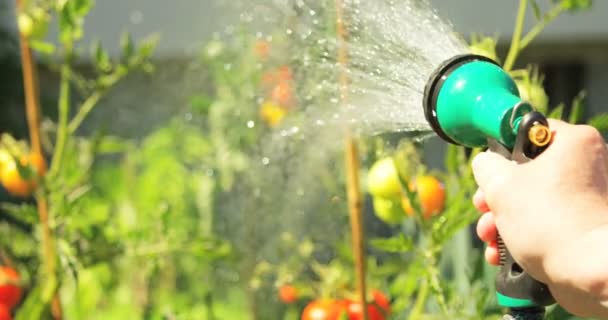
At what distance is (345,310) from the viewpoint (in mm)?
1065

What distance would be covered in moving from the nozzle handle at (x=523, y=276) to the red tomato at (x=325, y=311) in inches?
16.8

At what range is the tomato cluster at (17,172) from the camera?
3.63ft

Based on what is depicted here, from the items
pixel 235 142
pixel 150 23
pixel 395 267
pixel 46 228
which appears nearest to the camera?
pixel 46 228

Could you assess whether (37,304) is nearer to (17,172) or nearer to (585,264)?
(17,172)

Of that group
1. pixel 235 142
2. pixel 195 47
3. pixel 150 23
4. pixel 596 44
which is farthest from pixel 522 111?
pixel 596 44

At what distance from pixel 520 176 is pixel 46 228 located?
2.21ft

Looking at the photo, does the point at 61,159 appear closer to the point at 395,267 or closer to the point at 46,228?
the point at 46,228

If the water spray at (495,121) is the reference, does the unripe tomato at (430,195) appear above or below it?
below

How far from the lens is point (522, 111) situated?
1.91ft

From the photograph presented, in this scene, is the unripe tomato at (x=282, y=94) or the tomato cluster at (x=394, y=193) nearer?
the tomato cluster at (x=394, y=193)

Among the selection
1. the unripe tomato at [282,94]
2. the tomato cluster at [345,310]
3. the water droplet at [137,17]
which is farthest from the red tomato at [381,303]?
the water droplet at [137,17]

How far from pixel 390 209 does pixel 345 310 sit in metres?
0.11

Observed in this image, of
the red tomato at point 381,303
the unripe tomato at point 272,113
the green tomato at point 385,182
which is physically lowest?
the red tomato at point 381,303

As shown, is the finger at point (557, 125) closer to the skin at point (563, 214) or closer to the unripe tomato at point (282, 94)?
the skin at point (563, 214)
